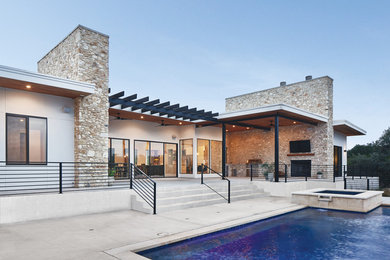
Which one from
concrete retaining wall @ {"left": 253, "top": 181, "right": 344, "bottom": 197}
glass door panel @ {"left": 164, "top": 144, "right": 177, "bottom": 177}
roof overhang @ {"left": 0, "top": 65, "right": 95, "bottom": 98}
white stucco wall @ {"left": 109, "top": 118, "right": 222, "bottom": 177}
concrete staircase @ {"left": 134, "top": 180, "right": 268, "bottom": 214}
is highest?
roof overhang @ {"left": 0, "top": 65, "right": 95, "bottom": 98}

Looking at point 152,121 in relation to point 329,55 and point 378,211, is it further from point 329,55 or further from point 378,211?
point 329,55

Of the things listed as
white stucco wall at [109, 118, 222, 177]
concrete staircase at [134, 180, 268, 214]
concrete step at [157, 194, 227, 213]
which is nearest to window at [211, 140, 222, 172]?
white stucco wall at [109, 118, 222, 177]

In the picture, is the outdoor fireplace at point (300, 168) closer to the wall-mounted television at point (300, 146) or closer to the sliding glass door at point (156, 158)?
the wall-mounted television at point (300, 146)

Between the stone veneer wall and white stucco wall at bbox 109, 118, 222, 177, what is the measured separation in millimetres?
2119

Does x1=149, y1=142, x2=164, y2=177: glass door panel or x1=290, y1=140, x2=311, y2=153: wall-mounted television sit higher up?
x1=290, y1=140, x2=311, y2=153: wall-mounted television

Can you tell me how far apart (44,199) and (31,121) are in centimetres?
279

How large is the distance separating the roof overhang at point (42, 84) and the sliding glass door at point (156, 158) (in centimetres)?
568

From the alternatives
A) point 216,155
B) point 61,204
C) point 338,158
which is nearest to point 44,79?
point 61,204

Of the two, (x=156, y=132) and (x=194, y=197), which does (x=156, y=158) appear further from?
(x=194, y=197)

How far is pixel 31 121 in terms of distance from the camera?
8406 mm

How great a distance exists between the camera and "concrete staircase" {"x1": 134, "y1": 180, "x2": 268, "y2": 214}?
26.7 ft

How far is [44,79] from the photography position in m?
7.58

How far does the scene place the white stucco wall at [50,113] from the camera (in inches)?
312

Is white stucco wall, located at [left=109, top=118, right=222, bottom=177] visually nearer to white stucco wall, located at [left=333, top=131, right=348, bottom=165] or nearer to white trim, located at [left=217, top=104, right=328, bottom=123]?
white trim, located at [left=217, top=104, right=328, bottom=123]
